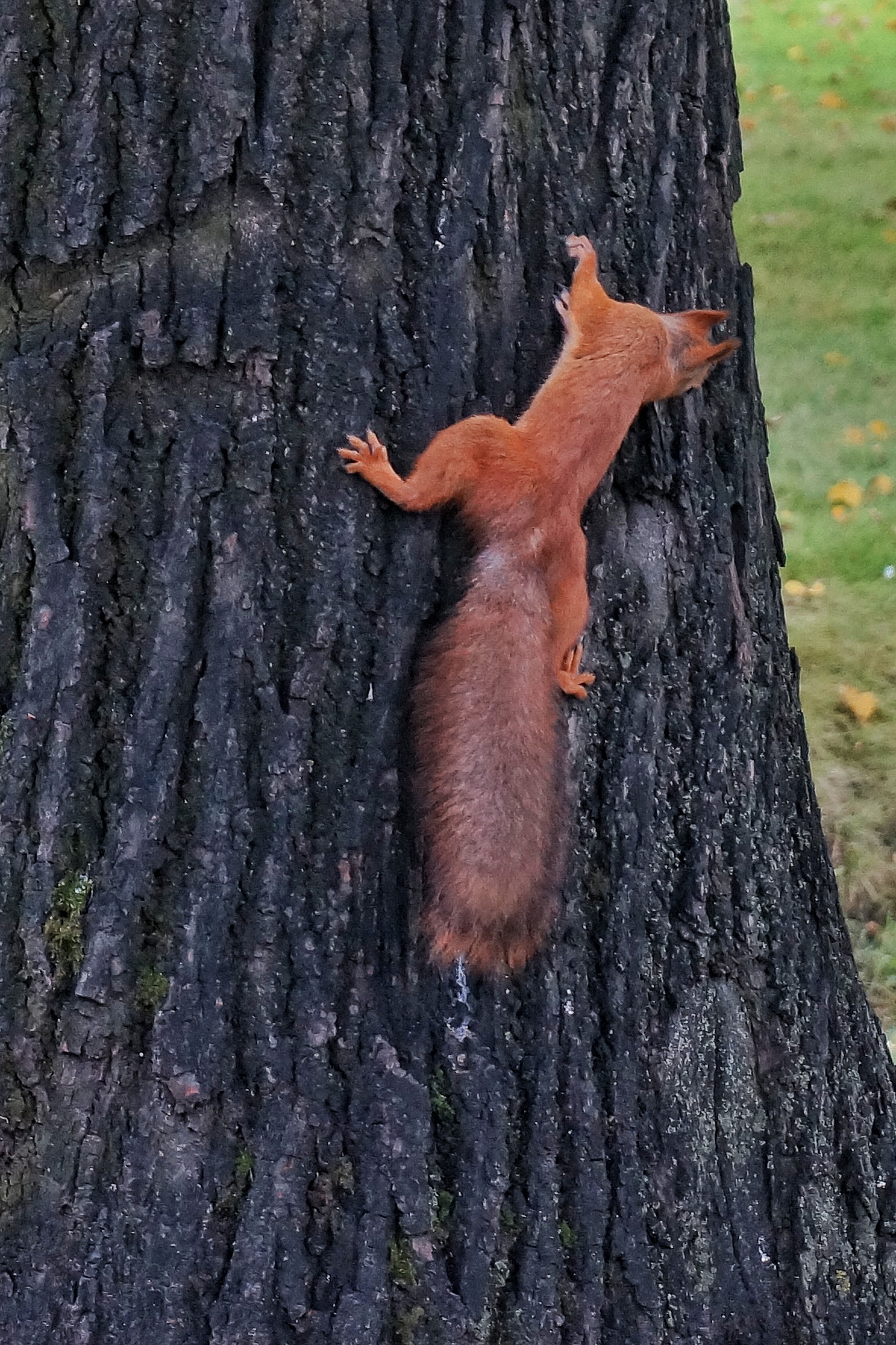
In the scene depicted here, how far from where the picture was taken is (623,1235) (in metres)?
1.86

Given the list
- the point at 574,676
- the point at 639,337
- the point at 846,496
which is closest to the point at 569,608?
the point at 574,676

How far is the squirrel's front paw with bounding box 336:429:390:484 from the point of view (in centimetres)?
164

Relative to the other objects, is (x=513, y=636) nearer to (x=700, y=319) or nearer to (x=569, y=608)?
(x=569, y=608)

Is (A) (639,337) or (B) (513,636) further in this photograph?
(A) (639,337)

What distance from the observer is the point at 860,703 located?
4168 mm

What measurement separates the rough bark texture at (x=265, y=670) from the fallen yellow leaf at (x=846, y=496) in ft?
11.0

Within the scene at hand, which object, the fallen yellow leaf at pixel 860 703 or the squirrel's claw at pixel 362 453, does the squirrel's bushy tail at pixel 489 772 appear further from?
the fallen yellow leaf at pixel 860 703

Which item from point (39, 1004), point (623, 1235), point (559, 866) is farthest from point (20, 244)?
point (623, 1235)

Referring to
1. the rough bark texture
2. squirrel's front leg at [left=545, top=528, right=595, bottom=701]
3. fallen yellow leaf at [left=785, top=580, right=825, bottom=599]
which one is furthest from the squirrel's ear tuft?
fallen yellow leaf at [left=785, top=580, right=825, bottom=599]

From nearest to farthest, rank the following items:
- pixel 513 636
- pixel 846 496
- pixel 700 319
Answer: pixel 513 636
pixel 700 319
pixel 846 496

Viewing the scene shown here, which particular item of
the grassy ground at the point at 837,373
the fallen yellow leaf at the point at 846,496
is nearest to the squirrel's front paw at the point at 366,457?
the grassy ground at the point at 837,373

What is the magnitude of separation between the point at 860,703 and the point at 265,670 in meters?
2.96

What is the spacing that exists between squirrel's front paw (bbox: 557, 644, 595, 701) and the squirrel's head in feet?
1.36

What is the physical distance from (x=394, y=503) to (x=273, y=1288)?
3.35 ft
